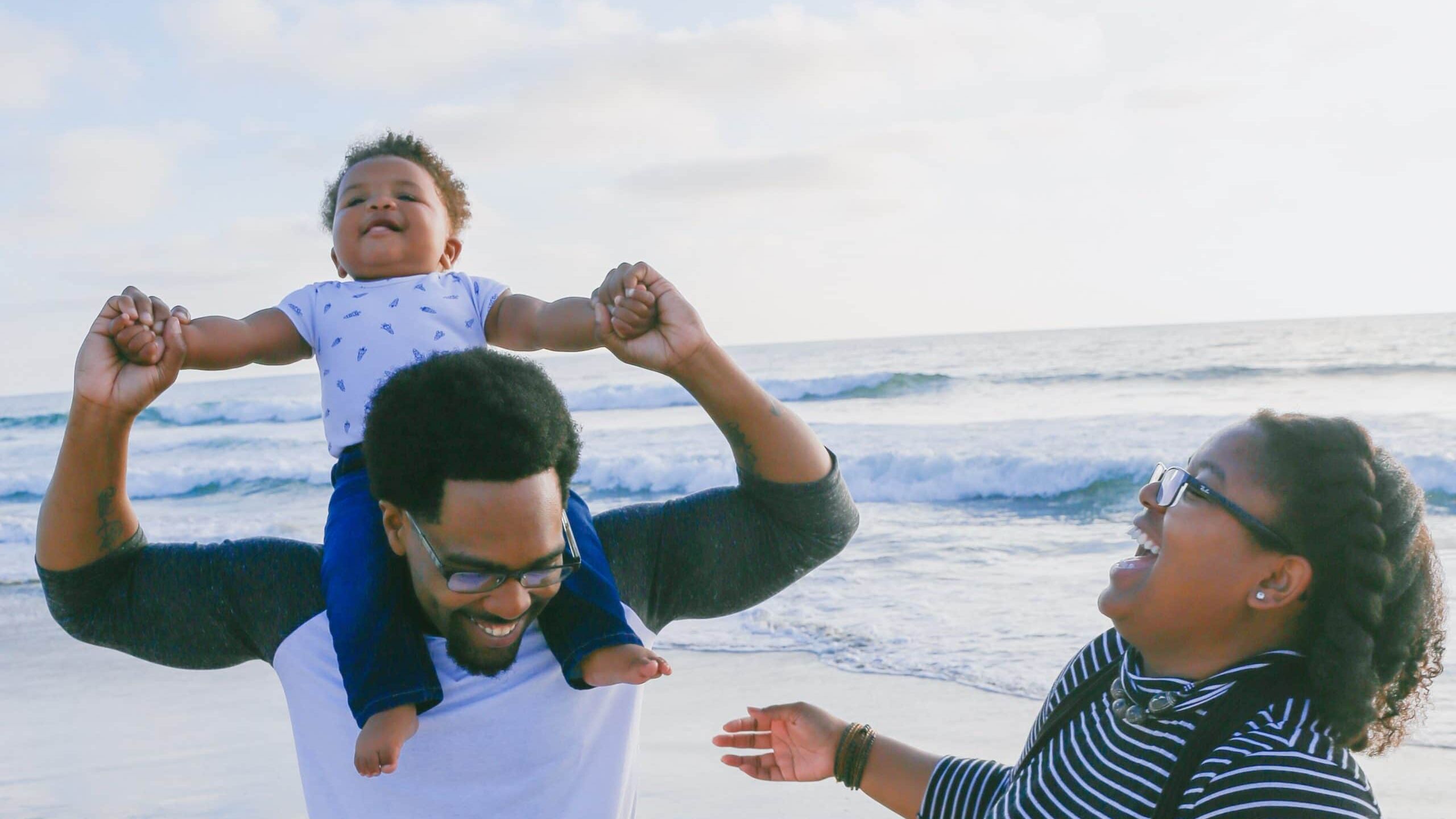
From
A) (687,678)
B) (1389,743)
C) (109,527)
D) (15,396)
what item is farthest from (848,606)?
(15,396)

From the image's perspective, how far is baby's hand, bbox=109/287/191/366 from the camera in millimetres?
1979

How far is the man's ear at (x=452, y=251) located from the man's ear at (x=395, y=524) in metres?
1.45

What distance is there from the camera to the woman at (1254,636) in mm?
1881

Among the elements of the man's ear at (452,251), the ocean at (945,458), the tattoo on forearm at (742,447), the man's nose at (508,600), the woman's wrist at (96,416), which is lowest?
the ocean at (945,458)

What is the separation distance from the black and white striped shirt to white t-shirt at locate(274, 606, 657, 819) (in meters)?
0.77

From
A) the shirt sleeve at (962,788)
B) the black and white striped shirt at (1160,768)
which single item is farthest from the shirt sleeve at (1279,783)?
the shirt sleeve at (962,788)

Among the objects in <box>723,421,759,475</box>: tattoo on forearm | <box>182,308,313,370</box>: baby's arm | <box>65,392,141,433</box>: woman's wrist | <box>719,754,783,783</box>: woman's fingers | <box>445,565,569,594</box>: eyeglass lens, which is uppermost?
<box>182,308,313,370</box>: baby's arm

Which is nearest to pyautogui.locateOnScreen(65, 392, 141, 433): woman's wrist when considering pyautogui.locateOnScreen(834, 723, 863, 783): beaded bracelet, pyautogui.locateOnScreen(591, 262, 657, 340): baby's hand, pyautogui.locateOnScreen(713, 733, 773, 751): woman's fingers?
pyautogui.locateOnScreen(591, 262, 657, 340): baby's hand

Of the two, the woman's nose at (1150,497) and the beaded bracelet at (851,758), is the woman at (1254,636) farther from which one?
the beaded bracelet at (851,758)

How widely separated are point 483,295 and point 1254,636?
77.9 inches

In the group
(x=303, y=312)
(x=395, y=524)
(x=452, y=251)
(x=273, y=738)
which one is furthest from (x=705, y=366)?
(x=273, y=738)

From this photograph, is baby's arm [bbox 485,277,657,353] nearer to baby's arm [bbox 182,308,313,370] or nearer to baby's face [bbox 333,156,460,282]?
baby's face [bbox 333,156,460,282]

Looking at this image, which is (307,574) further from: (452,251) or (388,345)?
(452,251)

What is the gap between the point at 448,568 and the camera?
193cm
